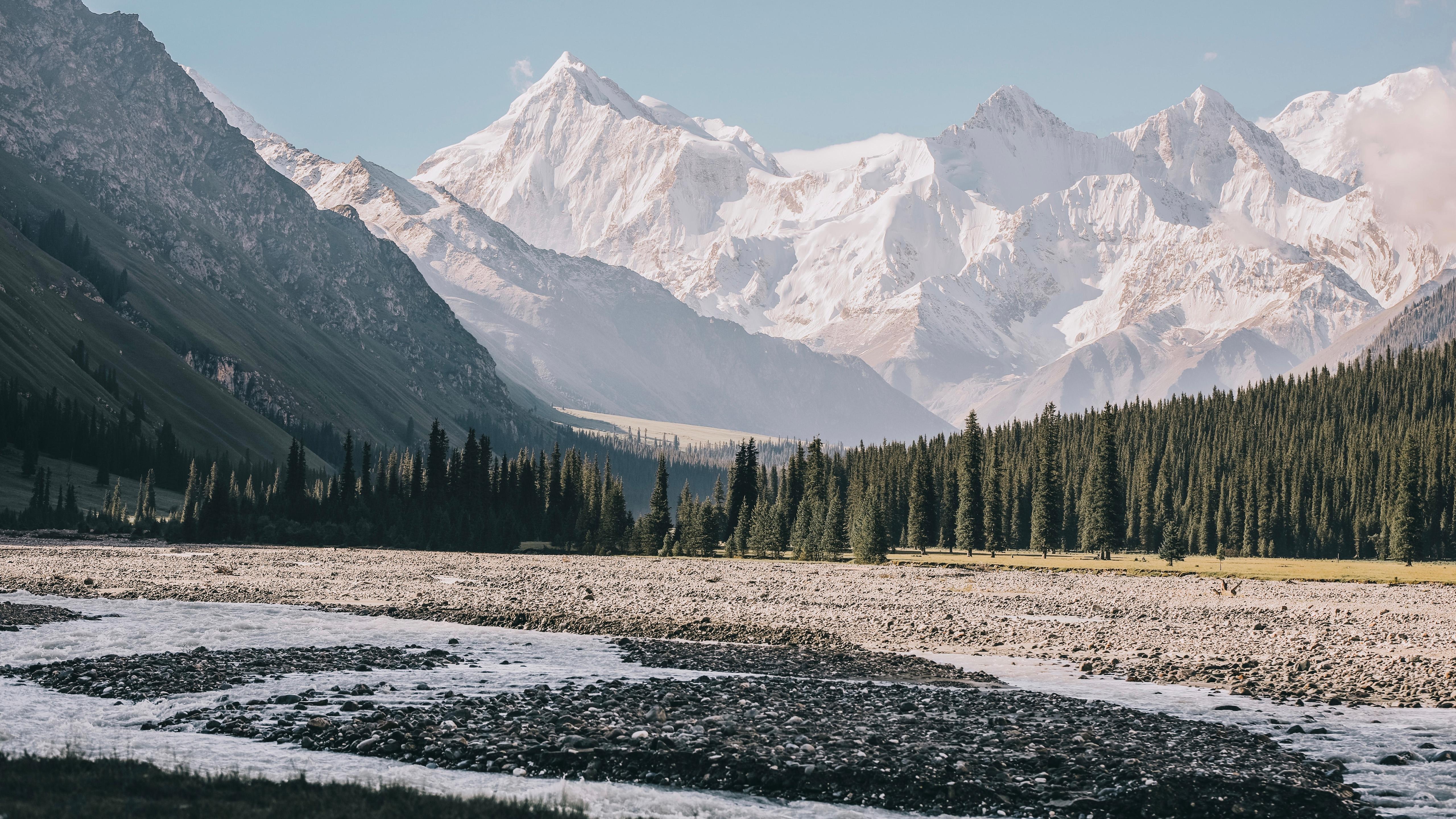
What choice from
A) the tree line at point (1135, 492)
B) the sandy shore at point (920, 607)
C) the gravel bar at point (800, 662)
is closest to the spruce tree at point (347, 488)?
the tree line at point (1135, 492)

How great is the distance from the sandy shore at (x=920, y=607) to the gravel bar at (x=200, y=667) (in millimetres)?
11700

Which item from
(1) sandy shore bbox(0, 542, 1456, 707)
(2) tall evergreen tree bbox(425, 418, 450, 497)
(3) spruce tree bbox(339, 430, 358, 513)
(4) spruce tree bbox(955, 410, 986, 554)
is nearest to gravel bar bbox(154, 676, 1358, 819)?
(1) sandy shore bbox(0, 542, 1456, 707)

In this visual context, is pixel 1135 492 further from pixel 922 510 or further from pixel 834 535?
Result: pixel 834 535

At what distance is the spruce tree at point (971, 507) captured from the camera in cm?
13175

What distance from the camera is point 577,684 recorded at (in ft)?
110

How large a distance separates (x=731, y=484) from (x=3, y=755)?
13842cm

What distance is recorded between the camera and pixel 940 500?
155 metres

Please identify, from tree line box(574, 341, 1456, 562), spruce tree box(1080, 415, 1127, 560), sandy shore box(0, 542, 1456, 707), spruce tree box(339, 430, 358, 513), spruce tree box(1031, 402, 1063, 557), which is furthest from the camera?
spruce tree box(339, 430, 358, 513)

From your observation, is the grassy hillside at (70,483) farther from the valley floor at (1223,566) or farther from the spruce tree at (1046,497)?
the spruce tree at (1046,497)

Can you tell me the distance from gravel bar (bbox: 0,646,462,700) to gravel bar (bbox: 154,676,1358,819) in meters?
4.16

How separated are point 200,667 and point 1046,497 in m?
113

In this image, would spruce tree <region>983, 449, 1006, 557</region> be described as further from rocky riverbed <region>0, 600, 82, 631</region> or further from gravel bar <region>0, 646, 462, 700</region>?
rocky riverbed <region>0, 600, 82, 631</region>

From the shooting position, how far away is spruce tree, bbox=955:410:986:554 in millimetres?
131750

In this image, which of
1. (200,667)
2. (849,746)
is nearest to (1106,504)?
(849,746)
